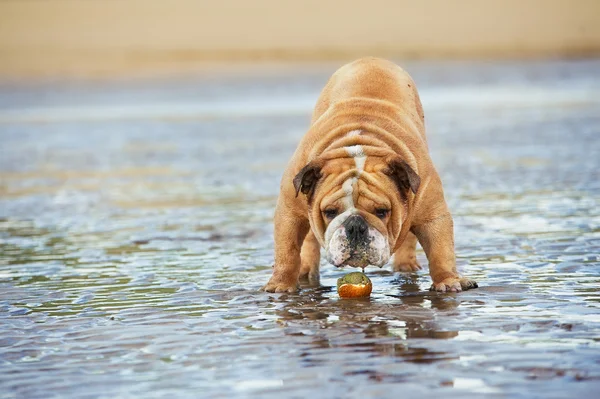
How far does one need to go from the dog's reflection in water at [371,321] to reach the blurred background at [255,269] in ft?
0.06

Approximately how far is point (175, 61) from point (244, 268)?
54.5 metres

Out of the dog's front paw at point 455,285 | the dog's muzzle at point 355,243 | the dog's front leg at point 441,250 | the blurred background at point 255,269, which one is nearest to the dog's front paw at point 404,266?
the blurred background at point 255,269

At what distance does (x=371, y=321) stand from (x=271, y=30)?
70.5 metres

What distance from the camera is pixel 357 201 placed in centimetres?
695

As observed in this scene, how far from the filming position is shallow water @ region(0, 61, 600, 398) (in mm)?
5477

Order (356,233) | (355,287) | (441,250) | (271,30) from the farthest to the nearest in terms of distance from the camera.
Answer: (271,30) → (441,250) → (355,287) → (356,233)

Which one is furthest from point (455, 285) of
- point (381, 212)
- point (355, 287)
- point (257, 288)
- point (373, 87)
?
point (373, 87)

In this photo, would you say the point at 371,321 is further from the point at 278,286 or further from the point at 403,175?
the point at 278,286

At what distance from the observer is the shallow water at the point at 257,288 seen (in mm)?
5477

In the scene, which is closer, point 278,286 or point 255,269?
point 278,286

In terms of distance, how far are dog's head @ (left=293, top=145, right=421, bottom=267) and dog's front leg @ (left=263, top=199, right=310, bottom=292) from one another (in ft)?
1.11

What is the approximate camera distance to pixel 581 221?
32.3 ft

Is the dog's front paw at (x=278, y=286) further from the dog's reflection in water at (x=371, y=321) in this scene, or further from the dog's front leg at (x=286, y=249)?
the dog's reflection in water at (x=371, y=321)

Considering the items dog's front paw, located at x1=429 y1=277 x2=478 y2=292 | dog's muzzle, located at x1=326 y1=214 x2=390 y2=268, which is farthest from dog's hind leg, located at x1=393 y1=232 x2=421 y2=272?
dog's muzzle, located at x1=326 y1=214 x2=390 y2=268
